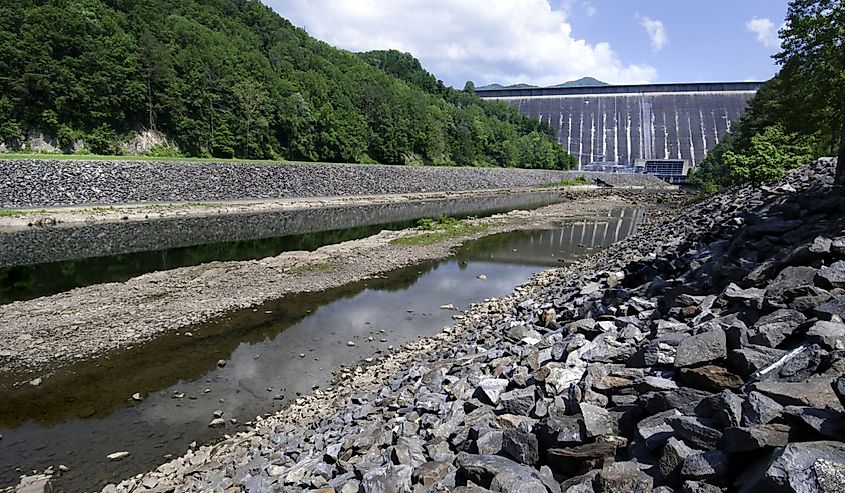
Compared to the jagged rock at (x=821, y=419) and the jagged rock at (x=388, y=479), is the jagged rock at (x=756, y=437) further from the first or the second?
the jagged rock at (x=388, y=479)

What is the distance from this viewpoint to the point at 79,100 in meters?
55.0

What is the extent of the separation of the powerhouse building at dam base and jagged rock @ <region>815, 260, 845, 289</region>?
13048cm

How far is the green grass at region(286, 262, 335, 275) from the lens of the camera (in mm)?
22734

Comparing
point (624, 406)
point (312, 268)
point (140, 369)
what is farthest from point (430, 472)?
point (312, 268)

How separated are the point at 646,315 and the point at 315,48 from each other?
5757 inches

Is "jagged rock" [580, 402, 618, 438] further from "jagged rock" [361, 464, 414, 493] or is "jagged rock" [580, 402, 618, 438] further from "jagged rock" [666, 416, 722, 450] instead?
"jagged rock" [361, 464, 414, 493]

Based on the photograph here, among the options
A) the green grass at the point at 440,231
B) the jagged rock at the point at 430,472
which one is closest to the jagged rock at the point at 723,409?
the jagged rock at the point at 430,472

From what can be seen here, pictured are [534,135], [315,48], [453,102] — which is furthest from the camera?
[453,102]

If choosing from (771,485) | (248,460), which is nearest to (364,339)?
(248,460)

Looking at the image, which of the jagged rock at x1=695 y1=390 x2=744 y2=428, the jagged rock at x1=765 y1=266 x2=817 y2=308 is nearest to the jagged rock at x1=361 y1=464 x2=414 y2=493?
the jagged rock at x1=695 y1=390 x2=744 y2=428

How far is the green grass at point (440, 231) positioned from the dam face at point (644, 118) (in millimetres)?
109235

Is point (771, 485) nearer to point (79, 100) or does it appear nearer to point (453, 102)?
point (79, 100)

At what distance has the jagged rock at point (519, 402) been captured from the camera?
18.8 ft

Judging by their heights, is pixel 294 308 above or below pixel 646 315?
below
